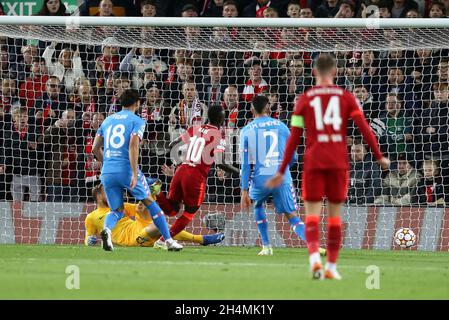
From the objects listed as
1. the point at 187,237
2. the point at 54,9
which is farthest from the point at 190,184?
the point at 54,9

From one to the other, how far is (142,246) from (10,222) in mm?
2319

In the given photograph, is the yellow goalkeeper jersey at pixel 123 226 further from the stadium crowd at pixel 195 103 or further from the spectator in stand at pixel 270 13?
the spectator in stand at pixel 270 13

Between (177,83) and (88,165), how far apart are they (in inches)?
73.7

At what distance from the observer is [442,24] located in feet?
46.6

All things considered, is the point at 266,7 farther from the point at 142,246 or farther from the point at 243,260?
the point at 243,260

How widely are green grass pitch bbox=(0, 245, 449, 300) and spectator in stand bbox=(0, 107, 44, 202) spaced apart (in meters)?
3.13

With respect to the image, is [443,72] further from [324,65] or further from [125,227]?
[324,65]

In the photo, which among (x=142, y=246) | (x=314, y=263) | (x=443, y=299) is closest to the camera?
(x=443, y=299)

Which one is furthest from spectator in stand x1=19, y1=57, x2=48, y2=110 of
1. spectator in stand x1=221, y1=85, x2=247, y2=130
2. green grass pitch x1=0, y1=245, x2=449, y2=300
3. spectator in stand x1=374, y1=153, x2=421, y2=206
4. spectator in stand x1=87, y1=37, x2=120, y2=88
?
spectator in stand x1=374, y1=153, x2=421, y2=206

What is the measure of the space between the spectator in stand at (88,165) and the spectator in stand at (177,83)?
111cm

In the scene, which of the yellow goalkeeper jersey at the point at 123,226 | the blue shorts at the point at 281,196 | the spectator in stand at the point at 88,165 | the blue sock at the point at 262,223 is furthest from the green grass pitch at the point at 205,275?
the spectator in stand at the point at 88,165

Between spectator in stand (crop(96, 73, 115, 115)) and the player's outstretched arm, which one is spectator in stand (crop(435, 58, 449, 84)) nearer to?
spectator in stand (crop(96, 73, 115, 115))

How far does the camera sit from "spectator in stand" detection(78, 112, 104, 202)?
16688mm

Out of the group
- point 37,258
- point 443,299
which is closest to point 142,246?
point 37,258
